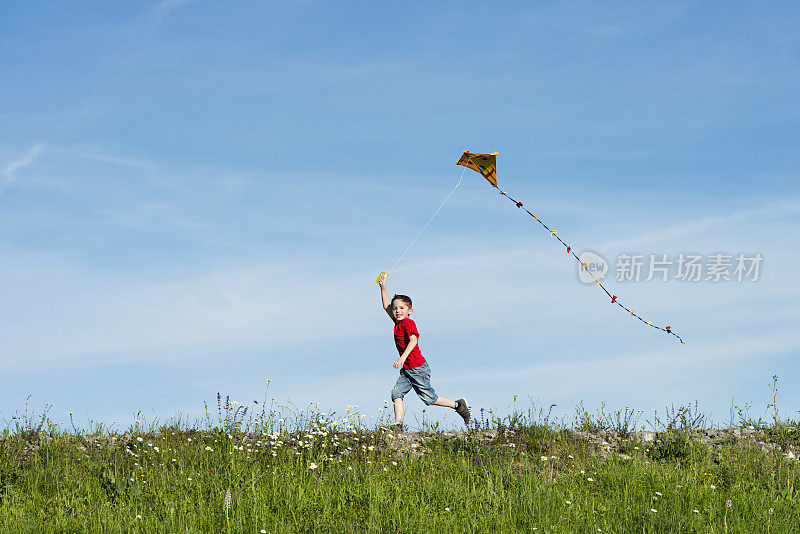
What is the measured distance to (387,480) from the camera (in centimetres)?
759

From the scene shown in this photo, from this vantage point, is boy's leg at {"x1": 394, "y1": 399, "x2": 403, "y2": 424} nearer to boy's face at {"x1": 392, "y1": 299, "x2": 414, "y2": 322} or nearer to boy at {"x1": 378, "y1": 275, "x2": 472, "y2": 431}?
boy at {"x1": 378, "y1": 275, "x2": 472, "y2": 431}

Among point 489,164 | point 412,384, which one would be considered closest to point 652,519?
point 412,384

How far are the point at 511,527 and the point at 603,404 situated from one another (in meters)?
4.31

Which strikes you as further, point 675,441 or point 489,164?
point 489,164

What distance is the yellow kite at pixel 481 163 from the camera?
10547mm

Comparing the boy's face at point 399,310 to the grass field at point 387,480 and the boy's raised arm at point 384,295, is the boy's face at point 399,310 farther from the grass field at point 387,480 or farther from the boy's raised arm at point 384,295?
the grass field at point 387,480

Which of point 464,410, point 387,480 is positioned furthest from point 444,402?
point 387,480

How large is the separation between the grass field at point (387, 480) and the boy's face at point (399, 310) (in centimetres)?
174

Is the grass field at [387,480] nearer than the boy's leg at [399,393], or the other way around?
the grass field at [387,480]

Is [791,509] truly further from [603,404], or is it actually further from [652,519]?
[603,404]

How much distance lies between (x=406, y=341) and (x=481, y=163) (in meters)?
2.84

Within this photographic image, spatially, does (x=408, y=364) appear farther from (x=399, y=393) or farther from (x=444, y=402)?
(x=444, y=402)

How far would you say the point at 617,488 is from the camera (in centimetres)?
757

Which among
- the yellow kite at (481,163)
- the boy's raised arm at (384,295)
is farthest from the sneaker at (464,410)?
the yellow kite at (481,163)
